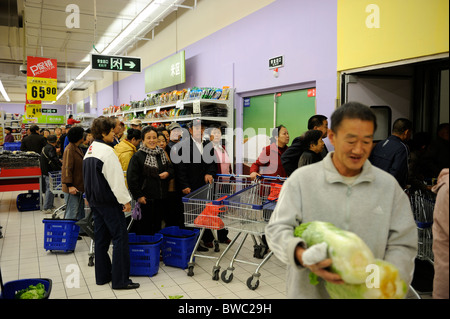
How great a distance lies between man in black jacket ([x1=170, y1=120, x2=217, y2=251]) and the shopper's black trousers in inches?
49.9

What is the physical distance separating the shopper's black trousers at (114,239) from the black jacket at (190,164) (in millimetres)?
1288

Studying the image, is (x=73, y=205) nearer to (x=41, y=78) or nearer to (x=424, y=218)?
(x=424, y=218)

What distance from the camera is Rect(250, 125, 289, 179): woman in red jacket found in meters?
5.46

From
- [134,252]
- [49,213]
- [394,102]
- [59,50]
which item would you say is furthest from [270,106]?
[59,50]

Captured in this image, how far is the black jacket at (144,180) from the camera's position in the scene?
16.1 ft

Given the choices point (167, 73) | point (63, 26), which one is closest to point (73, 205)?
point (167, 73)

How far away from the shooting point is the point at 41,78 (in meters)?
12.3

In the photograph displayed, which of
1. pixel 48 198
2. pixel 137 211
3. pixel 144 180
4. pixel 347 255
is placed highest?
pixel 347 255

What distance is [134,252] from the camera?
464 centimetres

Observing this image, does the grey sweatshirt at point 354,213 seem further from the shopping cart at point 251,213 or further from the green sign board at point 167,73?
the green sign board at point 167,73

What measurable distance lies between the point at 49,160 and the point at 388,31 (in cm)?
687

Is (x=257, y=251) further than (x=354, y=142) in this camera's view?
Yes

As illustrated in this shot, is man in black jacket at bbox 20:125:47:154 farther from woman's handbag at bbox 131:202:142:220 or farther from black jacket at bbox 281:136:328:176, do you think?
black jacket at bbox 281:136:328:176

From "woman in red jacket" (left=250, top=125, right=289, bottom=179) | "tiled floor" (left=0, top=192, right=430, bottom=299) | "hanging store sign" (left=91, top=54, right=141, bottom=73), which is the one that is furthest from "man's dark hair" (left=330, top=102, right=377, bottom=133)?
"hanging store sign" (left=91, top=54, right=141, bottom=73)
